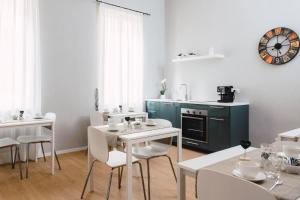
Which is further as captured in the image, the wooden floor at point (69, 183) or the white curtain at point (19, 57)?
the white curtain at point (19, 57)

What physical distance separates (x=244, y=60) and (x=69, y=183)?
341 cm

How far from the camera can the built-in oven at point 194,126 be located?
14.1ft

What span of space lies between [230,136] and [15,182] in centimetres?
309

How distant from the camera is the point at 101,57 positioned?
4668 millimetres

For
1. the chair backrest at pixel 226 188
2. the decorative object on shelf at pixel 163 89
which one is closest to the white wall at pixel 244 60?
the decorative object on shelf at pixel 163 89

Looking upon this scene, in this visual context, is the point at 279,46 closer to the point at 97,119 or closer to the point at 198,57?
the point at 198,57

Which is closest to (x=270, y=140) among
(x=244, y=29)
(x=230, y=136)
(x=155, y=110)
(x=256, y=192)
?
(x=230, y=136)

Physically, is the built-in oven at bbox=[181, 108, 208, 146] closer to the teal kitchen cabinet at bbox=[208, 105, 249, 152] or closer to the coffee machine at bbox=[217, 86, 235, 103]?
the teal kitchen cabinet at bbox=[208, 105, 249, 152]

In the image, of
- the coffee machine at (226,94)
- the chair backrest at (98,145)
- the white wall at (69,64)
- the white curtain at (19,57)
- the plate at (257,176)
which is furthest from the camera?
the coffee machine at (226,94)

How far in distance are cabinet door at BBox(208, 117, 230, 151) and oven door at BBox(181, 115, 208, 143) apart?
0.39ft

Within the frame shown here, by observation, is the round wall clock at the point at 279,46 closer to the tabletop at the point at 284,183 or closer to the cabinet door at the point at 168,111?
the cabinet door at the point at 168,111

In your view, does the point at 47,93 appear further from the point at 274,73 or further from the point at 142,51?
the point at 274,73

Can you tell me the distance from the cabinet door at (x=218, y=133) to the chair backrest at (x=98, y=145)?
2312 millimetres

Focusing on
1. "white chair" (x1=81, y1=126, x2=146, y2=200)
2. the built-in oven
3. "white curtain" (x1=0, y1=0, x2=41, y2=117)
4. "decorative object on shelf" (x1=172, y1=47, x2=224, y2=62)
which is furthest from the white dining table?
"decorative object on shelf" (x1=172, y1=47, x2=224, y2=62)
